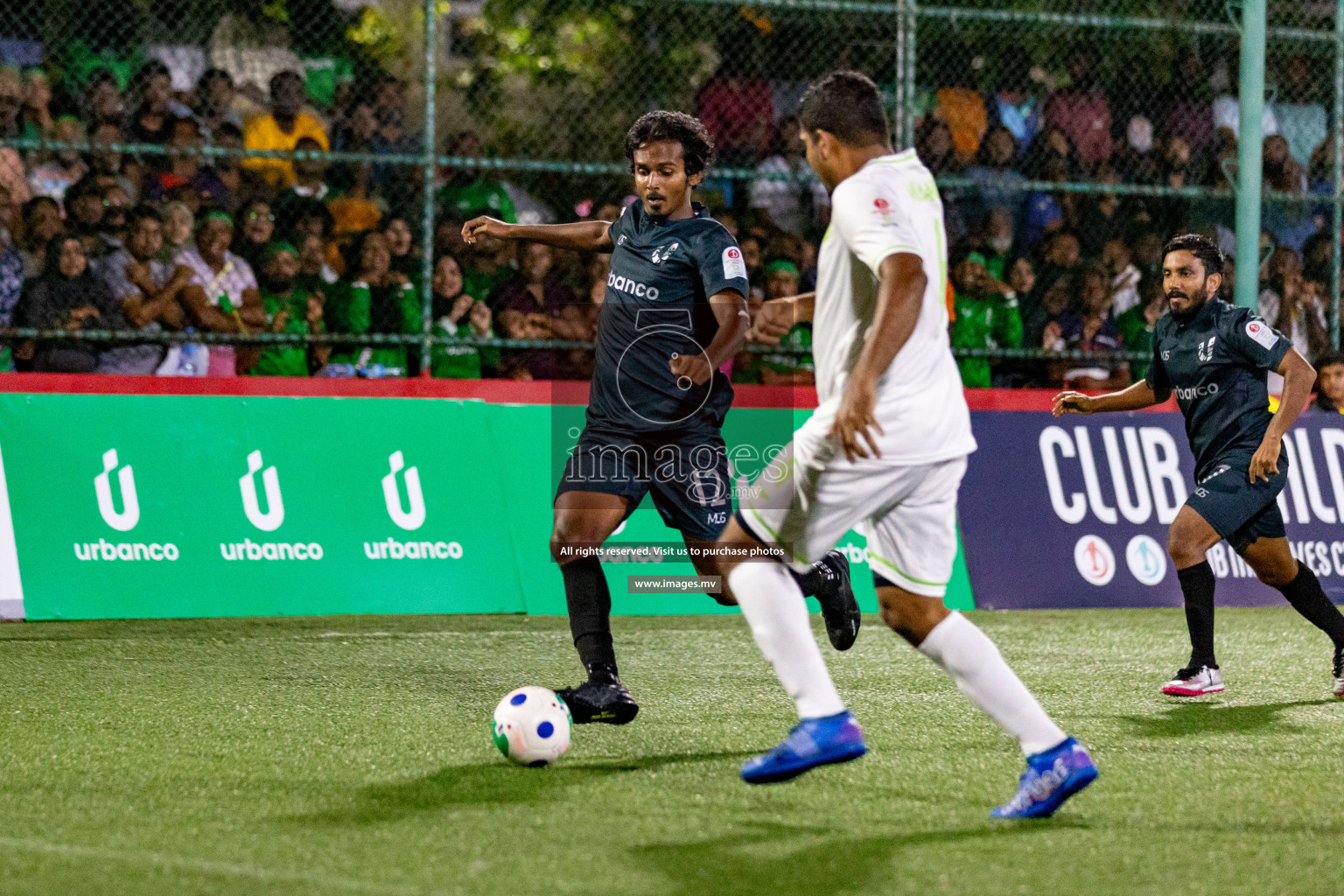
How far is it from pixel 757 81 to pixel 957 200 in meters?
1.80

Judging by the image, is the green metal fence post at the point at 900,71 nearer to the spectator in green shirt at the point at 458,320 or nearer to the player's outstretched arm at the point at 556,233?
the spectator in green shirt at the point at 458,320

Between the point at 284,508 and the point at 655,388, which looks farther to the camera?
the point at 284,508

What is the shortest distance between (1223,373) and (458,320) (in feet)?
18.7

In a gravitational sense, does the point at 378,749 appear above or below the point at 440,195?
below

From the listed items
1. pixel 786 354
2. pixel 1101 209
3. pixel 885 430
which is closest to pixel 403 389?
pixel 786 354

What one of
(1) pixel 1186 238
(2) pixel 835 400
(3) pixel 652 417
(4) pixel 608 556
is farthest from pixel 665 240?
(4) pixel 608 556

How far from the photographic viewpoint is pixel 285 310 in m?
10.7

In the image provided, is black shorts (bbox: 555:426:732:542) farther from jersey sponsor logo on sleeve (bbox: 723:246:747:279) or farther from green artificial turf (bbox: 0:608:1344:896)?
green artificial turf (bbox: 0:608:1344:896)

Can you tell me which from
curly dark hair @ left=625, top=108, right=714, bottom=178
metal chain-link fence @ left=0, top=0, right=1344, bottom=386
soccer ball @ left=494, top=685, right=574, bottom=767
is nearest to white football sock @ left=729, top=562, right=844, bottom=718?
→ soccer ball @ left=494, top=685, right=574, bottom=767

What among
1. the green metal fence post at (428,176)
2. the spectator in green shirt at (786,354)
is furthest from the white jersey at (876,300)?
the spectator in green shirt at (786,354)

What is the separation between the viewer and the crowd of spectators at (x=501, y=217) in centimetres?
1043

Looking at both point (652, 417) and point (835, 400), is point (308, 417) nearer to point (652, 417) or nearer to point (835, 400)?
point (652, 417)

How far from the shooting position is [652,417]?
18.6 feet

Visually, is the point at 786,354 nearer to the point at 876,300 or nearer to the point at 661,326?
the point at 661,326
